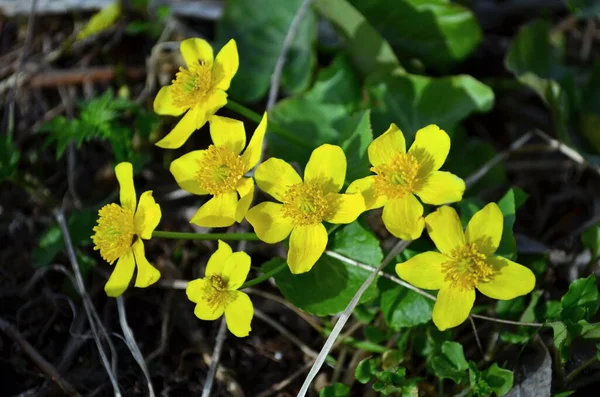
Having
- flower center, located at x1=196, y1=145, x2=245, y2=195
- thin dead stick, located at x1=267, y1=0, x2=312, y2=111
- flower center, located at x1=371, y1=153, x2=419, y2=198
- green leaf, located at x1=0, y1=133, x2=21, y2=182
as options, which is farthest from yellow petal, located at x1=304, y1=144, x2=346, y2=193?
green leaf, located at x1=0, y1=133, x2=21, y2=182

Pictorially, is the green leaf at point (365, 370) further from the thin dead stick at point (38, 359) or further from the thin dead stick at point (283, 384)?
the thin dead stick at point (38, 359)

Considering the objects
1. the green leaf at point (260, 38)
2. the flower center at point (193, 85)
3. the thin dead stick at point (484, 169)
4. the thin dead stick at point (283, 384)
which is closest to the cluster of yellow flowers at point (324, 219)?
the flower center at point (193, 85)

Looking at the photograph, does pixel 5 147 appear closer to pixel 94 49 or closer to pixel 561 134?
pixel 94 49

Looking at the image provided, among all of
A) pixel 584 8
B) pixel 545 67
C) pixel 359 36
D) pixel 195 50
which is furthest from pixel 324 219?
pixel 584 8

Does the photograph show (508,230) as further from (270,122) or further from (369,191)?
(270,122)

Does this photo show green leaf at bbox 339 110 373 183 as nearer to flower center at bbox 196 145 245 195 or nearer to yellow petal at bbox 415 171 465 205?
yellow petal at bbox 415 171 465 205

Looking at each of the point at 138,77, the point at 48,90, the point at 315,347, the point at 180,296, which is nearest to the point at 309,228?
the point at 315,347
